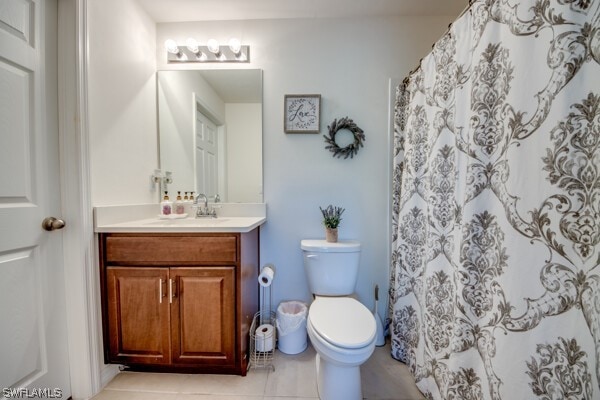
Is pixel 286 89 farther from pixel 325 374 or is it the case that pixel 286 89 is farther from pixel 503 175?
pixel 325 374

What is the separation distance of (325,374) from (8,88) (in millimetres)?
1902

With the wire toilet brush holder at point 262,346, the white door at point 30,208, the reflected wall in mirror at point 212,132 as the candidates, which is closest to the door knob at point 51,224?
the white door at point 30,208

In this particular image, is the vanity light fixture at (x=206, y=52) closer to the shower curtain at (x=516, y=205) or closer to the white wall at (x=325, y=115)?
the white wall at (x=325, y=115)

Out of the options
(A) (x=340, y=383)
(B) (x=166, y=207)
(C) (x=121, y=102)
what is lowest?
(A) (x=340, y=383)

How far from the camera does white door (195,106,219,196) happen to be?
1.77 meters

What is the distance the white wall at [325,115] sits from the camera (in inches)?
67.8

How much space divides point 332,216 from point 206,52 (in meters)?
1.54

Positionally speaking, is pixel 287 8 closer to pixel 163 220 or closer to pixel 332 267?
pixel 163 220

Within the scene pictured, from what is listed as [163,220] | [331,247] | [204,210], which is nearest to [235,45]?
[204,210]

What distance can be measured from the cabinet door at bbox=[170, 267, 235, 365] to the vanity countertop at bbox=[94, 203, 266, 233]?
23 cm

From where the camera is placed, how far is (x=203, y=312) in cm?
127

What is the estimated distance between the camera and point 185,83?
177 cm

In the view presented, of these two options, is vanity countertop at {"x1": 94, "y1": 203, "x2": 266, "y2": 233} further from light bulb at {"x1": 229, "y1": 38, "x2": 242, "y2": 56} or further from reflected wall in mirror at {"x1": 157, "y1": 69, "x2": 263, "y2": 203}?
light bulb at {"x1": 229, "y1": 38, "x2": 242, "y2": 56}

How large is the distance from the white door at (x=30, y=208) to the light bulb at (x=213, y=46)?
0.80 meters
